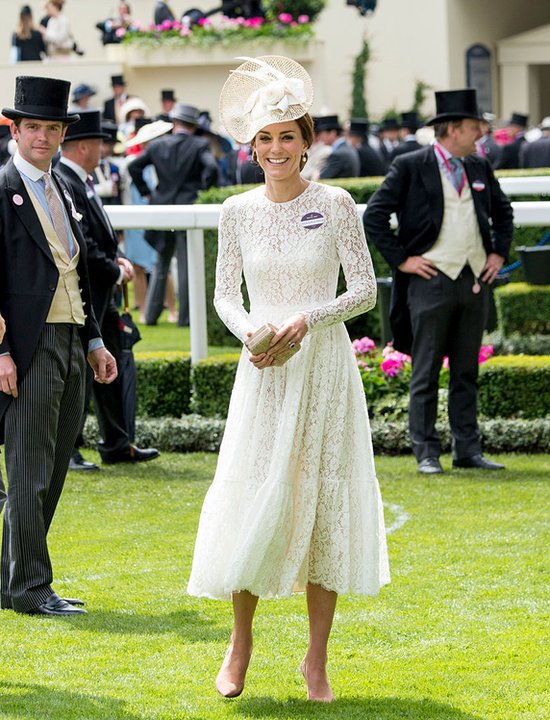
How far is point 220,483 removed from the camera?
16.0ft

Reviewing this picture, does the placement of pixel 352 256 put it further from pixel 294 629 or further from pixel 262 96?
pixel 294 629

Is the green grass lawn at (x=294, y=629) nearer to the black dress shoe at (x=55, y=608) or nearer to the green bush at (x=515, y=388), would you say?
the black dress shoe at (x=55, y=608)

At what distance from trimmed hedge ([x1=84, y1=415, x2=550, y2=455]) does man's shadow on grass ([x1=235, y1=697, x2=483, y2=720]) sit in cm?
441

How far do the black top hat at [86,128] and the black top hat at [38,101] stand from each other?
238 centimetres

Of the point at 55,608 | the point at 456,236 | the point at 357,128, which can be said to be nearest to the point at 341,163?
the point at 357,128

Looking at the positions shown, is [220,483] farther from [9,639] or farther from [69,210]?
[69,210]

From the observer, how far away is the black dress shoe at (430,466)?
8609mm

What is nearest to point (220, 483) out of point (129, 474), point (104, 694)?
point (104, 694)

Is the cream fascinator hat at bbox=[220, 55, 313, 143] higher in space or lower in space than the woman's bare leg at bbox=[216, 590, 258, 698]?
higher

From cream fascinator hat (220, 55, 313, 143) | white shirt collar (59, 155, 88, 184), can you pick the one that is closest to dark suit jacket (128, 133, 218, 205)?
white shirt collar (59, 155, 88, 184)

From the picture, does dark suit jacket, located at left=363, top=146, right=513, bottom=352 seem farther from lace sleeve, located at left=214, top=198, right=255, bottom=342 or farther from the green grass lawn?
lace sleeve, located at left=214, top=198, right=255, bottom=342

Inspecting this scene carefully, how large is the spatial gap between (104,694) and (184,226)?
4.96 m

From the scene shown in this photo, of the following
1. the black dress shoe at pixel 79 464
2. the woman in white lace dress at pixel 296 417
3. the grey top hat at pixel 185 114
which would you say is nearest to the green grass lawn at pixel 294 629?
the woman in white lace dress at pixel 296 417

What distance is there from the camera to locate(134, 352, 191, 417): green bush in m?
9.84
